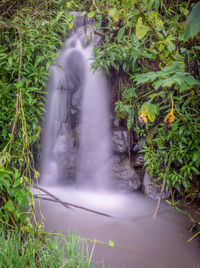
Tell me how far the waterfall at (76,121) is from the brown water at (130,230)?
566 mm

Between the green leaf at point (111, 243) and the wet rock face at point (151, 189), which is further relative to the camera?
the wet rock face at point (151, 189)

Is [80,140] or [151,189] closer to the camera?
[151,189]

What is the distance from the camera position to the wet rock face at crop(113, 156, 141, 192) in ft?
10.1

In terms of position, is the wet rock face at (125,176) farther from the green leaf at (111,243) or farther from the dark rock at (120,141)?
the green leaf at (111,243)

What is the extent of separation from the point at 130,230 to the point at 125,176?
1193 mm

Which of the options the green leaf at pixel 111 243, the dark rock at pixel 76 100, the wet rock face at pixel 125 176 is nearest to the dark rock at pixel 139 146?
the wet rock face at pixel 125 176

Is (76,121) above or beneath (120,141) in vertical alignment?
above

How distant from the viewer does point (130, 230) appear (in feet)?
6.49

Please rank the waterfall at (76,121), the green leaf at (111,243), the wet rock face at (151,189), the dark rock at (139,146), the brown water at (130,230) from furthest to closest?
the waterfall at (76,121) < the dark rock at (139,146) < the wet rock face at (151,189) < the green leaf at (111,243) < the brown water at (130,230)

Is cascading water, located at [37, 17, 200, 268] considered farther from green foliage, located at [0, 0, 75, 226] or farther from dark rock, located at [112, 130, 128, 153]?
green foliage, located at [0, 0, 75, 226]

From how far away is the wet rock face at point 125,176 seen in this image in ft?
10.1

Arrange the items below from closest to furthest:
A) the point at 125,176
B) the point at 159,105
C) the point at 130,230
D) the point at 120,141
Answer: the point at 130,230, the point at 159,105, the point at 125,176, the point at 120,141

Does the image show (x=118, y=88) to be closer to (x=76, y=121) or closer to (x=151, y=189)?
(x=76, y=121)

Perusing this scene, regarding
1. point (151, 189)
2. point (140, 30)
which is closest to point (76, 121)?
point (151, 189)
